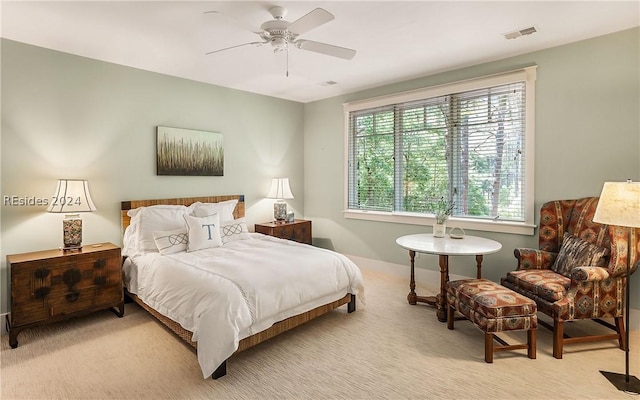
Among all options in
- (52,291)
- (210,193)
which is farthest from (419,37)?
(52,291)

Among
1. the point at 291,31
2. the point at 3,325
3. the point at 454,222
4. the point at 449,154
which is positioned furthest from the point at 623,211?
the point at 3,325

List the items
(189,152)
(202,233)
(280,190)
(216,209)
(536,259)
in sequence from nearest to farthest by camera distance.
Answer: (536,259) → (202,233) → (216,209) → (189,152) → (280,190)

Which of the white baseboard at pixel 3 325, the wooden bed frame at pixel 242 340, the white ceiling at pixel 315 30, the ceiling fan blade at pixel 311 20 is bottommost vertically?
the white baseboard at pixel 3 325

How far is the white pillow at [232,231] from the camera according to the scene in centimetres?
415

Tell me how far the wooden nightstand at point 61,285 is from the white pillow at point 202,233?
0.70 m

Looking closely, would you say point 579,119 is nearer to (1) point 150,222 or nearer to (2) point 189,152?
(2) point 189,152

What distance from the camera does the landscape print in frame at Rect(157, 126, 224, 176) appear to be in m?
4.28

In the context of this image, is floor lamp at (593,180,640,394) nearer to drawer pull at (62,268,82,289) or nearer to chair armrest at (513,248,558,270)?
chair armrest at (513,248,558,270)

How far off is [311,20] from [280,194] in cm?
310

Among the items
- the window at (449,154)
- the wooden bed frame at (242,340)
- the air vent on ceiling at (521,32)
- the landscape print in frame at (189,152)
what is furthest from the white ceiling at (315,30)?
the wooden bed frame at (242,340)

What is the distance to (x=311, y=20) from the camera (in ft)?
7.78

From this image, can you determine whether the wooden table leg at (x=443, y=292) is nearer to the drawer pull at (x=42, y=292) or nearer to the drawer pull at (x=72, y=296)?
the drawer pull at (x=72, y=296)

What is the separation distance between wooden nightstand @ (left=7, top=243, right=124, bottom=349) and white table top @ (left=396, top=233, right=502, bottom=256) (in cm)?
285

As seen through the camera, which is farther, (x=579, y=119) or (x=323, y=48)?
(x=579, y=119)
